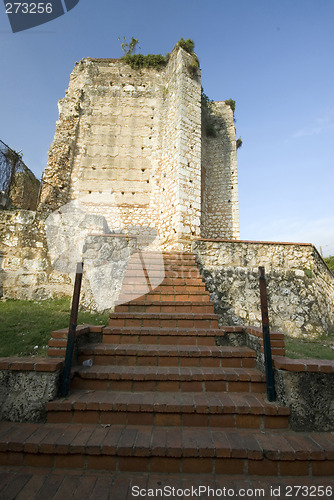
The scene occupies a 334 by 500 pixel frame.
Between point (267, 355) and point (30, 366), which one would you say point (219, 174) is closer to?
point (267, 355)

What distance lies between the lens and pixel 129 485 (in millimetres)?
1646

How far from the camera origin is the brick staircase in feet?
5.85

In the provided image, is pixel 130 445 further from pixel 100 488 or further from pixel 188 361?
pixel 188 361

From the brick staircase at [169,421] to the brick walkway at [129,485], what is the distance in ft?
0.18

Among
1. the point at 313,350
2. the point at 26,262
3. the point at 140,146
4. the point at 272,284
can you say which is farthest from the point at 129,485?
the point at 140,146

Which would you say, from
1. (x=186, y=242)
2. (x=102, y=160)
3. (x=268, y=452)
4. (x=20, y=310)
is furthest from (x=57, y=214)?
(x=268, y=452)

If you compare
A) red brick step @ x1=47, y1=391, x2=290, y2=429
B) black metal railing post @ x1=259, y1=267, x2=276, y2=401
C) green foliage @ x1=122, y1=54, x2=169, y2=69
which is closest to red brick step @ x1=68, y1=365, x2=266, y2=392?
black metal railing post @ x1=259, y1=267, x2=276, y2=401

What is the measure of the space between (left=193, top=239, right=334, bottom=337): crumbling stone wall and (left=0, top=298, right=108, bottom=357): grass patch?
9.95 ft

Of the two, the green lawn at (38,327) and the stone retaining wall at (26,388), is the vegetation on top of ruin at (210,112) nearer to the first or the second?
the green lawn at (38,327)

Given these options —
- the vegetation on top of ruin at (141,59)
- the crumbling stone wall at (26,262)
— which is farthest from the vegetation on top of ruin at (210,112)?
the crumbling stone wall at (26,262)

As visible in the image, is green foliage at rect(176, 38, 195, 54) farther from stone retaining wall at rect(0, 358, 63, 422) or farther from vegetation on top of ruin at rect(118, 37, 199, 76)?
stone retaining wall at rect(0, 358, 63, 422)

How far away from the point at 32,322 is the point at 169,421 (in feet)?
10.4

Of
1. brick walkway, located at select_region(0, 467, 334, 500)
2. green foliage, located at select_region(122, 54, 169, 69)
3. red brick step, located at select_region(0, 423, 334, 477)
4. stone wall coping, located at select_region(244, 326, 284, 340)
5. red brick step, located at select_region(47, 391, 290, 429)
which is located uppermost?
green foliage, located at select_region(122, 54, 169, 69)

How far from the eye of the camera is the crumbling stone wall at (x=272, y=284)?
Result: 5621 millimetres
